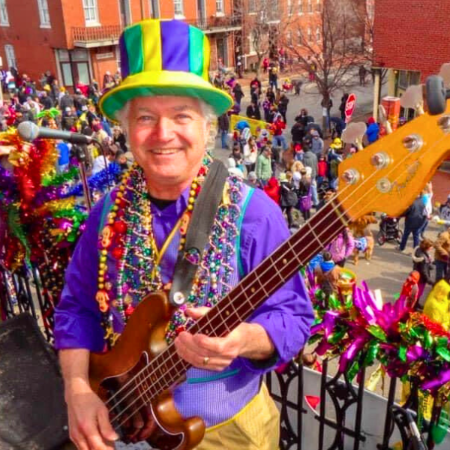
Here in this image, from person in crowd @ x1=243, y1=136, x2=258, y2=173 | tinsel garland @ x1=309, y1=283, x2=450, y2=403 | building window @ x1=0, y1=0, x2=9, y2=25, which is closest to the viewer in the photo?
tinsel garland @ x1=309, y1=283, x2=450, y2=403

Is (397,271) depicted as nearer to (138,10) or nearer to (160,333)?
(160,333)

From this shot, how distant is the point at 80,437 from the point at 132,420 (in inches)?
8.0

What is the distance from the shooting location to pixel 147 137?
1.83 meters

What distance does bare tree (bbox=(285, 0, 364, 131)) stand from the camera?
1750 centimetres

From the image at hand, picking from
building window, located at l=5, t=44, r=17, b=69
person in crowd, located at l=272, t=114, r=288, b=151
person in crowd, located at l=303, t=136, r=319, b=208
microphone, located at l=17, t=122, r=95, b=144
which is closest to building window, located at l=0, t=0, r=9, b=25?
building window, located at l=5, t=44, r=17, b=69

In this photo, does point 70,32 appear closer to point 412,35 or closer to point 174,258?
point 412,35

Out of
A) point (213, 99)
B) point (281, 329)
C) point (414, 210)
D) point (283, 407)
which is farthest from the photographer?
point (414, 210)

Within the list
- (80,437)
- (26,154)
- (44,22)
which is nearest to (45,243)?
(26,154)

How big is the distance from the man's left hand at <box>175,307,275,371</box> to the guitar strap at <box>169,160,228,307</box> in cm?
16

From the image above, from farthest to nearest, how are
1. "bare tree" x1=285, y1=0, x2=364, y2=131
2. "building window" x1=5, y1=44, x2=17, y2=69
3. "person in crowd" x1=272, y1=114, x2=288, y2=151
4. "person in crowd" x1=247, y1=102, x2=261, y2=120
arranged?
"building window" x1=5, y1=44, x2=17, y2=69 < "person in crowd" x1=247, y1=102, x2=261, y2=120 < "bare tree" x1=285, y1=0, x2=364, y2=131 < "person in crowd" x1=272, y1=114, x2=288, y2=151

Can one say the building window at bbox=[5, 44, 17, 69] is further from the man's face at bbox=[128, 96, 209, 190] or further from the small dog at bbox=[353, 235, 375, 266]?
the man's face at bbox=[128, 96, 209, 190]

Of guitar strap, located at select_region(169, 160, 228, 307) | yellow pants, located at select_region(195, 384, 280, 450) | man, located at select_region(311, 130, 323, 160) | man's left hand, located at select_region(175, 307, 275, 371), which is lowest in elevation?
man, located at select_region(311, 130, 323, 160)

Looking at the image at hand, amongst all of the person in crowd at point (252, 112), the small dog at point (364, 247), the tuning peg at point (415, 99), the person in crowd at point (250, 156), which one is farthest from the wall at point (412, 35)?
the tuning peg at point (415, 99)

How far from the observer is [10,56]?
27.3m
